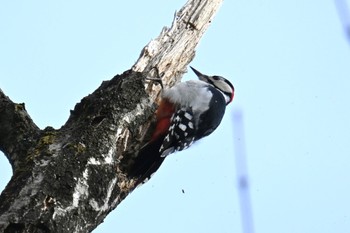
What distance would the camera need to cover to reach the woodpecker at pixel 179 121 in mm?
3674

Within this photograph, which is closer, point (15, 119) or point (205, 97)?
point (15, 119)

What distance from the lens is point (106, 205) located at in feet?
8.20

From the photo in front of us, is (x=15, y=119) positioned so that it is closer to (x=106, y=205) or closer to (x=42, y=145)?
(x=42, y=145)

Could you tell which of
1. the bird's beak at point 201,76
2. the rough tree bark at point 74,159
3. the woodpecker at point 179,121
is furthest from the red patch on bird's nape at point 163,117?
the bird's beak at point 201,76

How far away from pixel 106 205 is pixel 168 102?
1593 millimetres

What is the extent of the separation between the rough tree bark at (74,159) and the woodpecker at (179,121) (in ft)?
0.31

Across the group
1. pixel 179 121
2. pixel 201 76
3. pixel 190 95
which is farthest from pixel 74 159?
pixel 201 76

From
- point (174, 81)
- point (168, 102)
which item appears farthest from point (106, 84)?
point (174, 81)

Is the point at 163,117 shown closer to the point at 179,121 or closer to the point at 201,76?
the point at 179,121

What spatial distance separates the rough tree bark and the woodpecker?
0.31ft

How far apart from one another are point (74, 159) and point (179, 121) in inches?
66.7

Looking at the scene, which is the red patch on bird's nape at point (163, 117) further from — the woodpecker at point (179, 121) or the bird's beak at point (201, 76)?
the bird's beak at point (201, 76)

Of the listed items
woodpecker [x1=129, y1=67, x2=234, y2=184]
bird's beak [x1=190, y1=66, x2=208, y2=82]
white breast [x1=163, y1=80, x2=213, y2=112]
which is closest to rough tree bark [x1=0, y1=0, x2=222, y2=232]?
woodpecker [x1=129, y1=67, x2=234, y2=184]

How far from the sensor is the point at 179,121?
4125 mm
